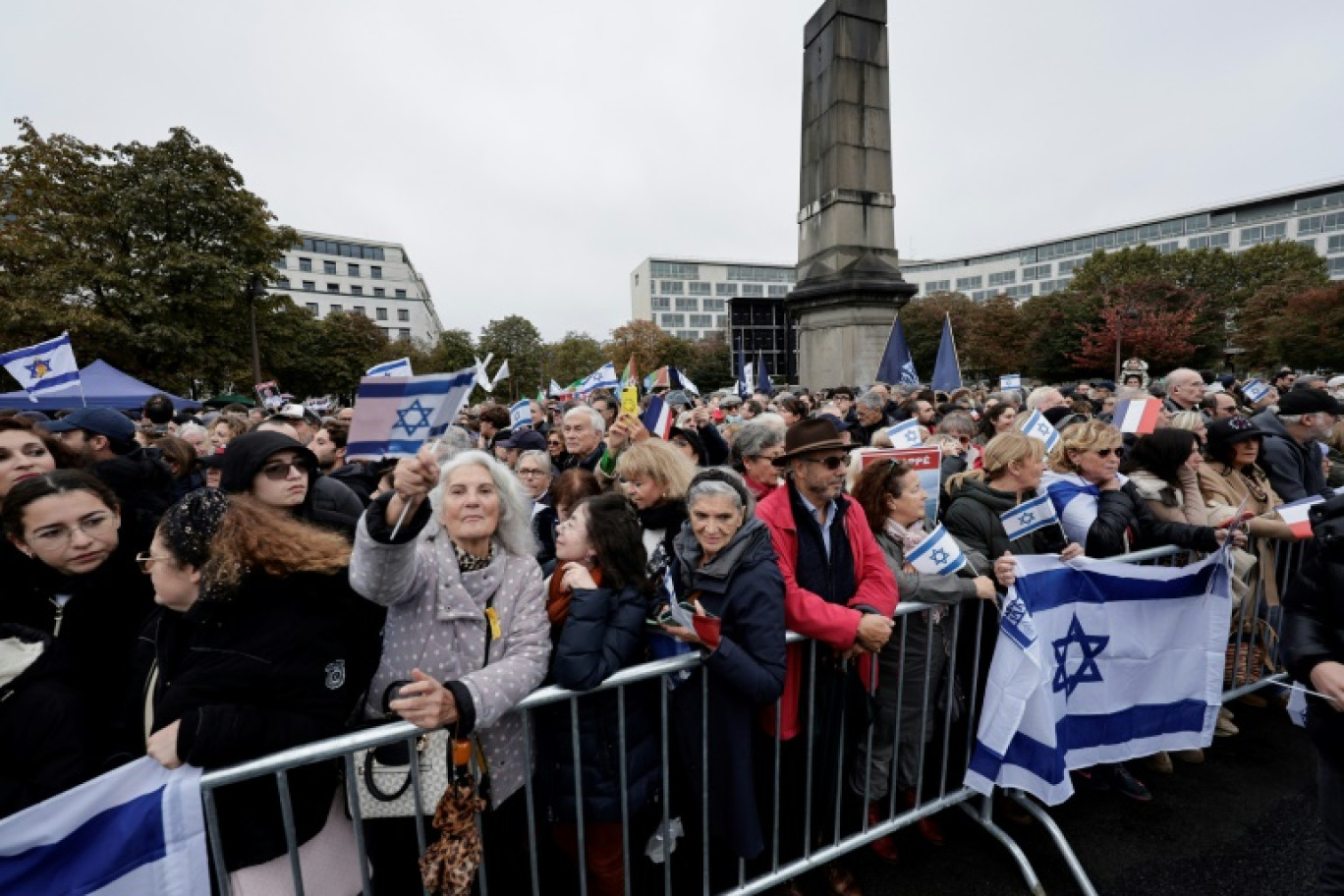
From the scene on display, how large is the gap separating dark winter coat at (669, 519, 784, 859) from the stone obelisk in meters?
10.1

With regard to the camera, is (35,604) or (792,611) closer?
(35,604)

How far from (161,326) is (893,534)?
25.0 meters

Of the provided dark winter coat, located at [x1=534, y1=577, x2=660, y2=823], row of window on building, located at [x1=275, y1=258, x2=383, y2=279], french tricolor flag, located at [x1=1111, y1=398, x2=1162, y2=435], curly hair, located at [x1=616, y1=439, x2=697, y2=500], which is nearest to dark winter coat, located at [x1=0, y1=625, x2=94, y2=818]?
dark winter coat, located at [x1=534, y1=577, x2=660, y2=823]

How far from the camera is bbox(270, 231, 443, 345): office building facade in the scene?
258ft

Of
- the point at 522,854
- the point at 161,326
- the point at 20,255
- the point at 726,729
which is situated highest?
the point at 20,255

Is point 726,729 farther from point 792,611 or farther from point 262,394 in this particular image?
point 262,394

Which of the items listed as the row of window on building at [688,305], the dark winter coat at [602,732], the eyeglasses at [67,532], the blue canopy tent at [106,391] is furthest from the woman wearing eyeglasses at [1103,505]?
the row of window on building at [688,305]

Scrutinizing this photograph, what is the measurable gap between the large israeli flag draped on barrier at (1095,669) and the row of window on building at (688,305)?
107 meters

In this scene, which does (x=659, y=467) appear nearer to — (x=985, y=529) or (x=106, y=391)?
(x=985, y=529)

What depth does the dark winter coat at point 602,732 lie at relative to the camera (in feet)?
7.27

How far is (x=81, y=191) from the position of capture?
20.0 metres

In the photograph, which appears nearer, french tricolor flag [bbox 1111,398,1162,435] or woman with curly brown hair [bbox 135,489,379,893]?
woman with curly brown hair [bbox 135,489,379,893]

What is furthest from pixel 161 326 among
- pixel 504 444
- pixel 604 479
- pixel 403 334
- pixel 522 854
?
→ pixel 403 334

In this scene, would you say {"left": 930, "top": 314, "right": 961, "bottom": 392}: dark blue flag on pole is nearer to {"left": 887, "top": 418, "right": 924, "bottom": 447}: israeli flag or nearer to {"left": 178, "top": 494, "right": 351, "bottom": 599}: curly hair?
{"left": 887, "top": 418, "right": 924, "bottom": 447}: israeli flag
